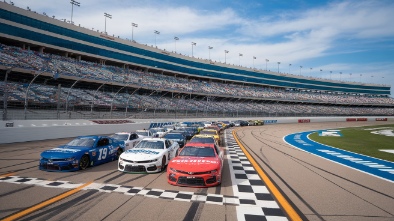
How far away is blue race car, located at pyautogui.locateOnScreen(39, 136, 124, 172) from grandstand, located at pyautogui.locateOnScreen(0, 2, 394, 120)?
935 centimetres

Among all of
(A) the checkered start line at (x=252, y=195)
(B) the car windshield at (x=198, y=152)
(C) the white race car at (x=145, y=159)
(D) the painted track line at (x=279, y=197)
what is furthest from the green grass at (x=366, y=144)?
(C) the white race car at (x=145, y=159)

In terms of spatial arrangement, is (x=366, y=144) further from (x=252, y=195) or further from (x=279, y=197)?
(x=252, y=195)

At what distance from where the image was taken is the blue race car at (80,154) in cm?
741

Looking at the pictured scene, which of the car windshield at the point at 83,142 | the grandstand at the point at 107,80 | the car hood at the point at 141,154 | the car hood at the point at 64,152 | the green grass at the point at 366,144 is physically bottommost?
the green grass at the point at 366,144

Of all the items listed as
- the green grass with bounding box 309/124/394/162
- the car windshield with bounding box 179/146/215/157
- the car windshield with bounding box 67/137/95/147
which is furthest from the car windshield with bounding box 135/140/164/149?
the green grass with bounding box 309/124/394/162

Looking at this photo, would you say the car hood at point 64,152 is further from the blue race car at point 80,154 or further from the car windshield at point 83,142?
the car windshield at point 83,142

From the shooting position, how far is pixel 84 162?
8031 mm

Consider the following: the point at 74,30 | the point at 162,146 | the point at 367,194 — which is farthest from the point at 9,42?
the point at 367,194

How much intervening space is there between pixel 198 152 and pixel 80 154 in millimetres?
3961

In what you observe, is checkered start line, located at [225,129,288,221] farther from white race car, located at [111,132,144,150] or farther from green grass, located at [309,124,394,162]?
green grass, located at [309,124,394,162]

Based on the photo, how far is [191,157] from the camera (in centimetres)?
727

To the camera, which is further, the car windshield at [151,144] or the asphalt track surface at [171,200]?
the car windshield at [151,144]

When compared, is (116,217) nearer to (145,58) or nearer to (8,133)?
(8,133)

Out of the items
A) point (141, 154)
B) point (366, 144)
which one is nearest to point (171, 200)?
point (141, 154)
